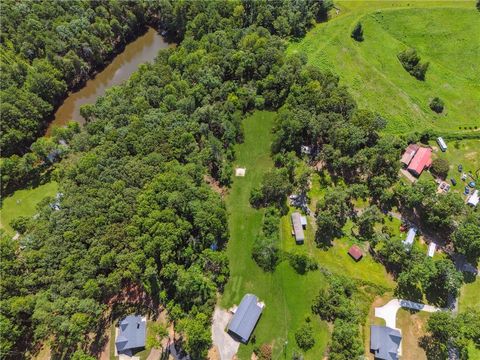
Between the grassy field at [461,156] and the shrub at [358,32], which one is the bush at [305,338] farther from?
the shrub at [358,32]

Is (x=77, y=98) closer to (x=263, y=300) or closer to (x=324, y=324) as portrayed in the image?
(x=263, y=300)

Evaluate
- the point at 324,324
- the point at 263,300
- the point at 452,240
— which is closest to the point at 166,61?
the point at 263,300

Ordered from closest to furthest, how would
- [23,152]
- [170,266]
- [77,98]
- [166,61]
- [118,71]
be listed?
[170,266], [23,152], [166,61], [77,98], [118,71]

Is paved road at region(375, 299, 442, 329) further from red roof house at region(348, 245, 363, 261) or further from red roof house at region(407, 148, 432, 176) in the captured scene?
red roof house at region(407, 148, 432, 176)

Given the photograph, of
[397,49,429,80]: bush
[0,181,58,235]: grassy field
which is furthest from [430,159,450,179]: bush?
[0,181,58,235]: grassy field

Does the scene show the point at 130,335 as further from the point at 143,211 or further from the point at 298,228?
the point at 298,228

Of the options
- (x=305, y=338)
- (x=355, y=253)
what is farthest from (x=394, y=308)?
(x=305, y=338)
